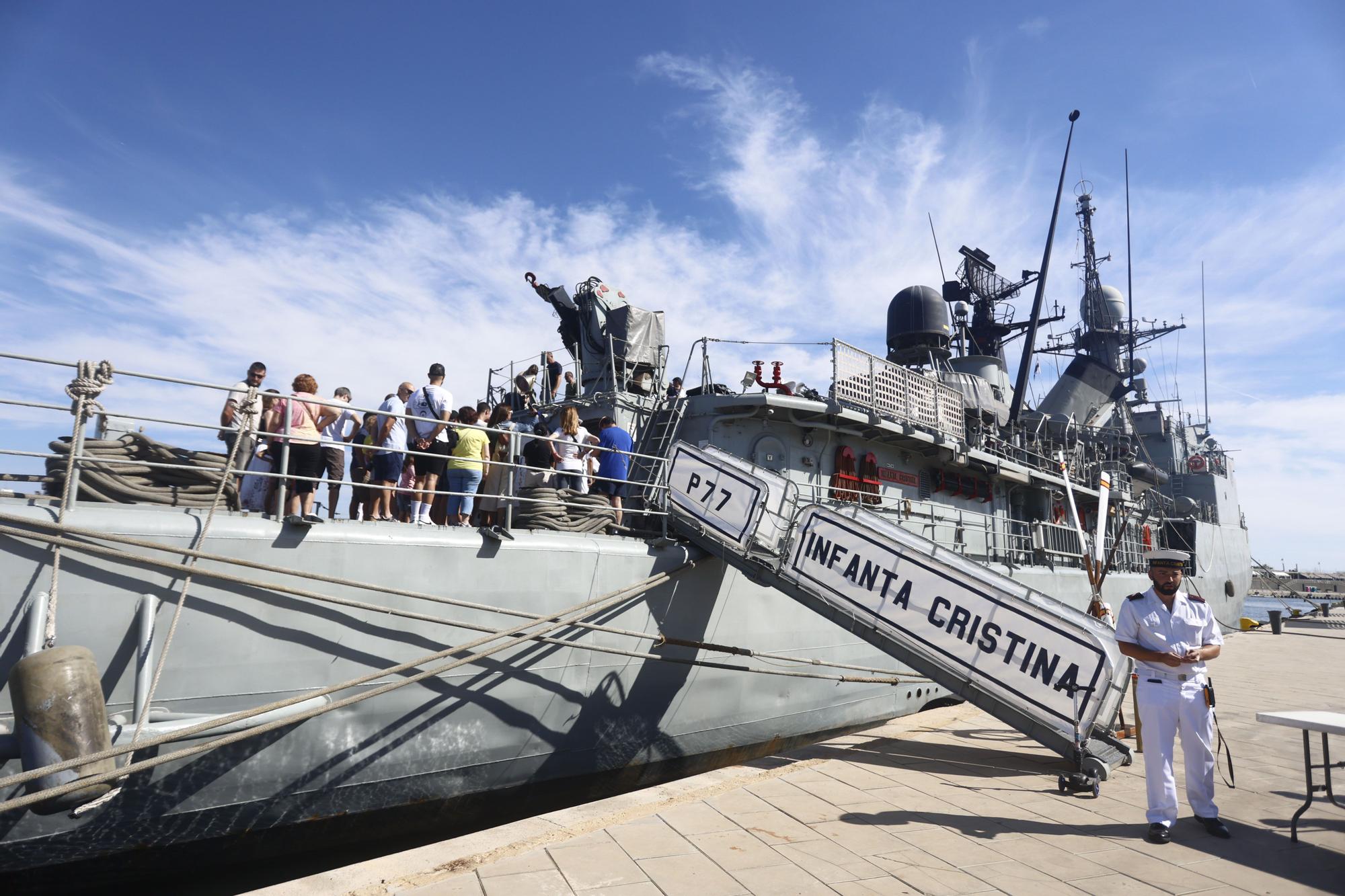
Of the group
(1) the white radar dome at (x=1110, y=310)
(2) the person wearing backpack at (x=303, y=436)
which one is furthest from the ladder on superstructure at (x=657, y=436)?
(1) the white radar dome at (x=1110, y=310)

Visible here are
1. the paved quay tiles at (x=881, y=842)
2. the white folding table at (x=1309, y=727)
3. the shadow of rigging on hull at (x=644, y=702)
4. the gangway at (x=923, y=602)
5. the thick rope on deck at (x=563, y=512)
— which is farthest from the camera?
the thick rope on deck at (x=563, y=512)

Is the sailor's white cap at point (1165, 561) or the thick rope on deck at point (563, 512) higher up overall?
the sailor's white cap at point (1165, 561)

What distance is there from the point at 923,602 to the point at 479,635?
3.67 metres

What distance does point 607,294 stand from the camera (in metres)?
11.3

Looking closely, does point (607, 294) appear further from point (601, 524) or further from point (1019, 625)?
point (1019, 625)

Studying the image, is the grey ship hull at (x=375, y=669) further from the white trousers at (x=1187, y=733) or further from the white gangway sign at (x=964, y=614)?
the white trousers at (x=1187, y=733)

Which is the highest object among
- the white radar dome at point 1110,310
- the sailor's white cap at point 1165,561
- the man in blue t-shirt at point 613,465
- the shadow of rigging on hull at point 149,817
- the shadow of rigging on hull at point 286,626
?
the white radar dome at point 1110,310

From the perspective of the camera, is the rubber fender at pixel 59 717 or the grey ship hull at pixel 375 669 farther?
the grey ship hull at pixel 375 669

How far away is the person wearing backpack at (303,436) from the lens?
17.9 feet

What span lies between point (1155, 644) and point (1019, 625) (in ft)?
5.03

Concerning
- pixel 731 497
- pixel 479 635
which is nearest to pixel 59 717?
pixel 479 635

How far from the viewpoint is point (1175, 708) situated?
13.6 feet

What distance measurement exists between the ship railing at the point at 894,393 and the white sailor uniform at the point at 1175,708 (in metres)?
5.74

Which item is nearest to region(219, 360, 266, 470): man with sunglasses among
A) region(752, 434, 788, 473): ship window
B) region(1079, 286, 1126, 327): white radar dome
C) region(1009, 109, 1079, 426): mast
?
region(752, 434, 788, 473): ship window
